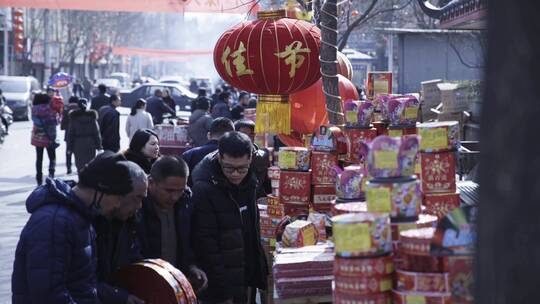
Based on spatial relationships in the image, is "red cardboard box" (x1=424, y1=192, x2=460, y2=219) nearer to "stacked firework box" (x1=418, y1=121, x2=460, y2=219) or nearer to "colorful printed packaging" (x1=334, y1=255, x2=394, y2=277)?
"stacked firework box" (x1=418, y1=121, x2=460, y2=219)

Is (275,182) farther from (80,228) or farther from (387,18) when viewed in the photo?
(387,18)

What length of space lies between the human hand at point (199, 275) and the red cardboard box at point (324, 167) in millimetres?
1535

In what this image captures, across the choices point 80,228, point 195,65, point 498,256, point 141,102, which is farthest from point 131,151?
point 195,65

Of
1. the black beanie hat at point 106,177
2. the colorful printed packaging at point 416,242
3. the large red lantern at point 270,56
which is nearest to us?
the colorful printed packaging at point 416,242

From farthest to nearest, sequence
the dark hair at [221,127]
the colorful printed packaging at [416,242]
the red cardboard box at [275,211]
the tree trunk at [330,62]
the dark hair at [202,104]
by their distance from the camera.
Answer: the dark hair at [202,104] < the dark hair at [221,127] < the tree trunk at [330,62] < the red cardboard box at [275,211] < the colorful printed packaging at [416,242]

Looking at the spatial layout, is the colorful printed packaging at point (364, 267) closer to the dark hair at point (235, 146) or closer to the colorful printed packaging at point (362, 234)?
the colorful printed packaging at point (362, 234)

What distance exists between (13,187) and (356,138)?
44.5 feet

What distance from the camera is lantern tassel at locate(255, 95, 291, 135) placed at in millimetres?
10758

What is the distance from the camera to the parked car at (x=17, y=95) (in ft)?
142

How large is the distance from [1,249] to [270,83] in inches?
170

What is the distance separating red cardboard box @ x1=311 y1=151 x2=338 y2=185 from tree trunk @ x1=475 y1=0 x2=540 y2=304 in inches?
190

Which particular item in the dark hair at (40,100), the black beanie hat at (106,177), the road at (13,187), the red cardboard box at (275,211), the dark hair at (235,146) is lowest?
the road at (13,187)

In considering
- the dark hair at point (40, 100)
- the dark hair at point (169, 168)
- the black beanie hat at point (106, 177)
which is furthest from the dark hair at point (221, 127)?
the dark hair at point (40, 100)

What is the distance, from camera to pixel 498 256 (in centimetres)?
221
